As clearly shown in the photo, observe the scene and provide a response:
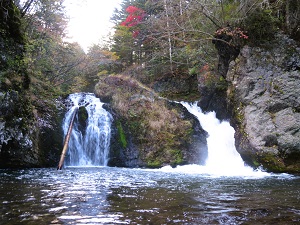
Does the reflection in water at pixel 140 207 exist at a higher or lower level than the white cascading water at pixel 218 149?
lower

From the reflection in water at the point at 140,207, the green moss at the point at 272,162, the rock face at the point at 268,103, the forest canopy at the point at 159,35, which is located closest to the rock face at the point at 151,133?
the rock face at the point at 268,103

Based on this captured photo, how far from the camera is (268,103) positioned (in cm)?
1065

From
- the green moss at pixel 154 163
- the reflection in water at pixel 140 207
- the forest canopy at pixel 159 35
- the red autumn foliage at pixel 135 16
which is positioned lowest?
the reflection in water at pixel 140 207

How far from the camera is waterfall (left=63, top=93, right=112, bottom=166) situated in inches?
508

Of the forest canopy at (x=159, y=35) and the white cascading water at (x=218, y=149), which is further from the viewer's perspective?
the white cascading water at (x=218, y=149)

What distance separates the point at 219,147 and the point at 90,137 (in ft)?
23.0

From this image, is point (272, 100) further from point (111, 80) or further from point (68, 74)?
point (68, 74)

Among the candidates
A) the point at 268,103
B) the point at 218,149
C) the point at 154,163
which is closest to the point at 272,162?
the point at 268,103

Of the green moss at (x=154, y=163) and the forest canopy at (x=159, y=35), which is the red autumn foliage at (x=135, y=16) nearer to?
the forest canopy at (x=159, y=35)

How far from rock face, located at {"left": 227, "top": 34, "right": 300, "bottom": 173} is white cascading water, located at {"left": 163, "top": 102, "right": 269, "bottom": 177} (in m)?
1.01

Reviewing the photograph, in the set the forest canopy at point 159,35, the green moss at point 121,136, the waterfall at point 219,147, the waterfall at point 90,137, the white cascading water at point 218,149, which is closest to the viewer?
the forest canopy at point 159,35

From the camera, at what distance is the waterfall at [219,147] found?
465 inches

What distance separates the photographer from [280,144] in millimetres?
9594

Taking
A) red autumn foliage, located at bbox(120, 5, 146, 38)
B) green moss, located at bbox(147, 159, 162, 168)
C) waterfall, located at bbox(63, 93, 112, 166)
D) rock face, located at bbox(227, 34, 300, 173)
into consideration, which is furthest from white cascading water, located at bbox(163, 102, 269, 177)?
red autumn foliage, located at bbox(120, 5, 146, 38)
